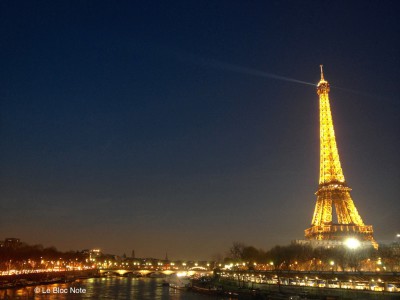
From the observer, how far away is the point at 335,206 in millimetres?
82062

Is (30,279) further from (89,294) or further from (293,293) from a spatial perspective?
(293,293)

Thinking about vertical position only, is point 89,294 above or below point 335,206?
below

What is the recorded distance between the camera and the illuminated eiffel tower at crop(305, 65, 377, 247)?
7844 cm

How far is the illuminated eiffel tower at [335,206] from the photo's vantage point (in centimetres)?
7844

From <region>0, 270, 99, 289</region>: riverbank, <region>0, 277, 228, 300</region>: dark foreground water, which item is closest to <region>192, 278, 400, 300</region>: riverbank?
<region>0, 277, 228, 300</region>: dark foreground water

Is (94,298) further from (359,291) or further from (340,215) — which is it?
(340,215)

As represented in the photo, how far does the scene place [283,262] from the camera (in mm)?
84312

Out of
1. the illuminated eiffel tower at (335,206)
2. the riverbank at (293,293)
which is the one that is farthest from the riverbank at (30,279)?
the illuminated eiffel tower at (335,206)

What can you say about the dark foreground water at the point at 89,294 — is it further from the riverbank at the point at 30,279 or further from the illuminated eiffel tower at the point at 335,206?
the illuminated eiffel tower at the point at 335,206

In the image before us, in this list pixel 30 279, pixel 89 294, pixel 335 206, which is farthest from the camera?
pixel 30 279

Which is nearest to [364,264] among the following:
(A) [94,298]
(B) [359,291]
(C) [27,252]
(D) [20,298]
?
(B) [359,291]

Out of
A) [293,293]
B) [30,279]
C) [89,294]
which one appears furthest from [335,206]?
[30,279]

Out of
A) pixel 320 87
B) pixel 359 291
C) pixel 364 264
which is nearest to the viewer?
pixel 359 291

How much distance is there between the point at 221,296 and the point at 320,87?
153 ft
